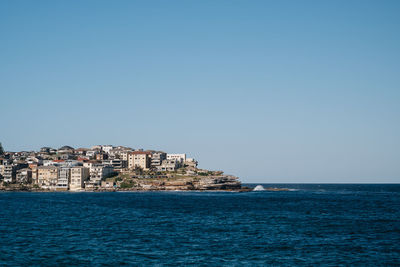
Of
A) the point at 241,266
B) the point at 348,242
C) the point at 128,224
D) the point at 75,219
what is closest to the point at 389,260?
the point at 348,242

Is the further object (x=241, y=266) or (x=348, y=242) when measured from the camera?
(x=348, y=242)

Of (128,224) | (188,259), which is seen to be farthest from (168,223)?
(188,259)

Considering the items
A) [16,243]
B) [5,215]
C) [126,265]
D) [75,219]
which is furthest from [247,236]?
[5,215]

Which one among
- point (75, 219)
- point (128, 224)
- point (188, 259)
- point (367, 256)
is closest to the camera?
point (188, 259)

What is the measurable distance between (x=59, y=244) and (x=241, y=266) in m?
21.2

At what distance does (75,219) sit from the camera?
6844 centimetres

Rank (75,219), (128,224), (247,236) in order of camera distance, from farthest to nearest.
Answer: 1. (75,219)
2. (128,224)
3. (247,236)

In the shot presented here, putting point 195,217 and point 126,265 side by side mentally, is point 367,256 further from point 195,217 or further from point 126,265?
point 195,217

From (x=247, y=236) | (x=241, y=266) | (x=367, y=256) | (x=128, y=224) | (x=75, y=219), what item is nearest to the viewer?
(x=241, y=266)

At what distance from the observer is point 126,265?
35469 millimetres

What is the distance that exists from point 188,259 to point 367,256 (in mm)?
17831

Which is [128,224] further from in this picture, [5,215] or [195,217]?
[5,215]

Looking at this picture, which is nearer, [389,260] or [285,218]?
[389,260]

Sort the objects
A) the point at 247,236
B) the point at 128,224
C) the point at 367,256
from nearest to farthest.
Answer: the point at 367,256 < the point at 247,236 < the point at 128,224
